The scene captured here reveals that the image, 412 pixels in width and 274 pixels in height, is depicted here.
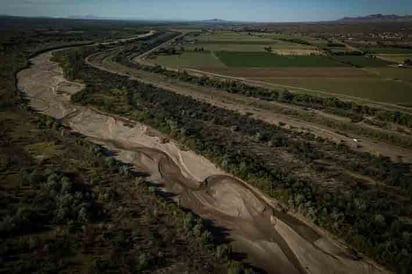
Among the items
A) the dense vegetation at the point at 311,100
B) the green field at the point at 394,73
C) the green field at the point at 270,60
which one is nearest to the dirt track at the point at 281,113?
the dense vegetation at the point at 311,100

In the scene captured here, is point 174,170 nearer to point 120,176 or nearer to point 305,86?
point 120,176

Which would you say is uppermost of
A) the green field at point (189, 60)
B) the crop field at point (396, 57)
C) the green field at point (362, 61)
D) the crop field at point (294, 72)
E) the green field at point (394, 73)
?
the crop field at point (396, 57)

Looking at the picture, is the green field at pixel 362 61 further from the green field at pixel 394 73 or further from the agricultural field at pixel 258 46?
the agricultural field at pixel 258 46

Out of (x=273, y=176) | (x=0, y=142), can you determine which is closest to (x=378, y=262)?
(x=273, y=176)

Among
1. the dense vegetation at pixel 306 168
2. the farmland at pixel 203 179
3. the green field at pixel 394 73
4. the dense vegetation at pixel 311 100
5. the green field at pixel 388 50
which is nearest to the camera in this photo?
the farmland at pixel 203 179

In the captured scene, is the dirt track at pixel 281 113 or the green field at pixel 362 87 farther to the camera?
the green field at pixel 362 87

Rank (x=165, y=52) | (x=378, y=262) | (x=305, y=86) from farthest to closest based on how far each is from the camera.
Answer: (x=165, y=52) → (x=305, y=86) → (x=378, y=262)
